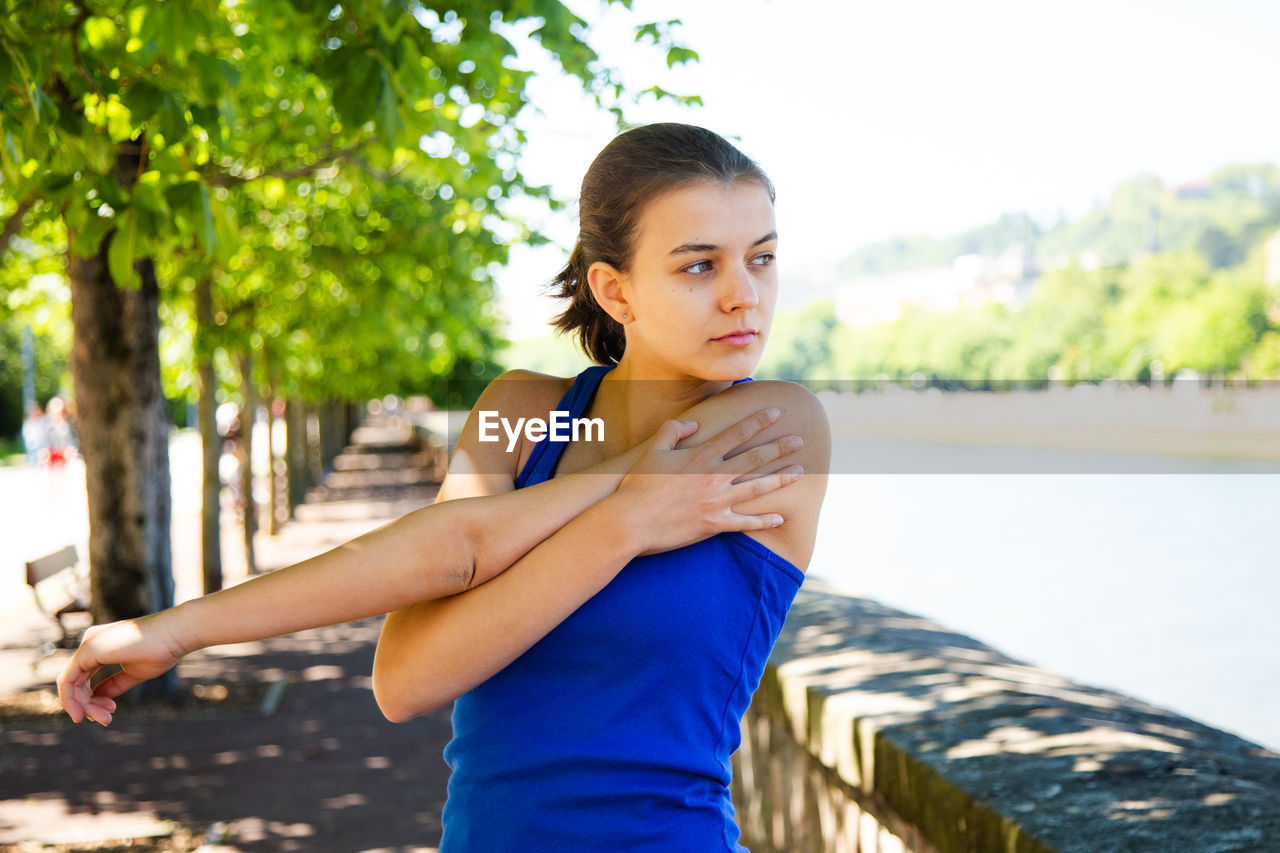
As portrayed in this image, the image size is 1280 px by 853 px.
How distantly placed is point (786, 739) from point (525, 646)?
1946mm

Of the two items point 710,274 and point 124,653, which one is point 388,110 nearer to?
point 710,274

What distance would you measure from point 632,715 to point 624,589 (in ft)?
0.53

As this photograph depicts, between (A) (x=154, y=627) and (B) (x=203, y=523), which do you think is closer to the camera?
(A) (x=154, y=627)

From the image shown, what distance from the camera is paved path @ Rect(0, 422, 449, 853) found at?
5.38 meters

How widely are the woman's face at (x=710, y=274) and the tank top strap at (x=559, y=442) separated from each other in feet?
0.68

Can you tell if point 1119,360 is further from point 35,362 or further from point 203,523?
point 203,523

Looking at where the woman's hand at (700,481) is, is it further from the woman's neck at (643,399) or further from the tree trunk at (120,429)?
the tree trunk at (120,429)

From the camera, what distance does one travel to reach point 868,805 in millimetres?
2629

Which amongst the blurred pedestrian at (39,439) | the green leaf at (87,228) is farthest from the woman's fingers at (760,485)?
the blurred pedestrian at (39,439)

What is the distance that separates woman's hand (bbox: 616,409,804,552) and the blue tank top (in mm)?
47

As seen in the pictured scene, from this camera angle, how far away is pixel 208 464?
1131cm

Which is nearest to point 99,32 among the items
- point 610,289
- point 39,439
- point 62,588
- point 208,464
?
point 610,289

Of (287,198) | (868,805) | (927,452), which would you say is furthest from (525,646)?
(927,452)

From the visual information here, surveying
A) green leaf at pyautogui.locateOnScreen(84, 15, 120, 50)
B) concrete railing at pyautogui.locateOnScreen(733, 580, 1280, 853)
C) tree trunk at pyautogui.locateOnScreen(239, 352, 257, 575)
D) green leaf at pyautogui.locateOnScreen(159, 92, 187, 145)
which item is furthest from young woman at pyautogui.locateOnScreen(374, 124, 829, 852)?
tree trunk at pyautogui.locateOnScreen(239, 352, 257, 575)
